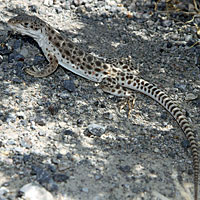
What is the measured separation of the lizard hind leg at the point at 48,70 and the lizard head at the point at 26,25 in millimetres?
706

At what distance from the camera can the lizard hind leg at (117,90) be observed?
292 inches

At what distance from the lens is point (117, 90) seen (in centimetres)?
752

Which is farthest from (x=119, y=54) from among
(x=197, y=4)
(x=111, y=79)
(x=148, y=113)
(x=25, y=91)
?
(x=197, y=4)

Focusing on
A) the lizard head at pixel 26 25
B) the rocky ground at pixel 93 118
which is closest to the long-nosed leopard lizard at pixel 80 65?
the lizard head at pixel 26 25

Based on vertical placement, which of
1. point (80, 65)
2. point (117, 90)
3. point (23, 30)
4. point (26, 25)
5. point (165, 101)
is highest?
point (26, 25)

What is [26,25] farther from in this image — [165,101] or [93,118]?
[165,101]

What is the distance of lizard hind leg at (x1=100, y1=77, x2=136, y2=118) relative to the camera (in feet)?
24.3

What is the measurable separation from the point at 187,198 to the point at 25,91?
3860mm

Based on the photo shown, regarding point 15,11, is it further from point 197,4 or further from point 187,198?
point 187,198

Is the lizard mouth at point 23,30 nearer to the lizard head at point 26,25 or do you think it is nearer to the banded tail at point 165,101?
the lizard head at point 26,25

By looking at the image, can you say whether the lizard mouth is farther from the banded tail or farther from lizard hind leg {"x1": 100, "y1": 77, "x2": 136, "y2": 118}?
the banded tail

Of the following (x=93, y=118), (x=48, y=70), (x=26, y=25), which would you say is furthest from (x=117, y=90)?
(x=26, y=25)

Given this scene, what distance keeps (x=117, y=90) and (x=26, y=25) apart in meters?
2.65

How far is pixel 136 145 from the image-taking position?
6.37 meters
